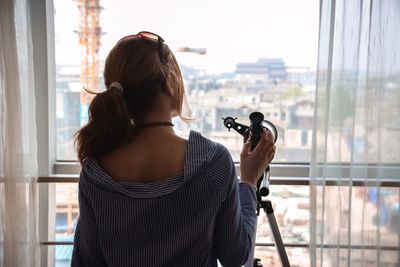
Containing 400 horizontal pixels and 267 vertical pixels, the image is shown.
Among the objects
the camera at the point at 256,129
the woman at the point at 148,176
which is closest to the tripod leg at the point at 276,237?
the camera at the point at 256,129

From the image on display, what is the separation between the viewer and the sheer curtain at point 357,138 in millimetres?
1683

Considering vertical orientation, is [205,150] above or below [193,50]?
below

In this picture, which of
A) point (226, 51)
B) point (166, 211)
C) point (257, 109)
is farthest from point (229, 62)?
point (166, 211)

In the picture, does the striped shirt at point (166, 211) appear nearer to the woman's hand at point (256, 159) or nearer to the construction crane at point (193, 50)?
the woman's hand at point (256, 159)

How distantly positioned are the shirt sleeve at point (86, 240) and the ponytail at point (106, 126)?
89 millimetres

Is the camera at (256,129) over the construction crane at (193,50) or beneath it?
beneath

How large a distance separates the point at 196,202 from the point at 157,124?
0.19 meters

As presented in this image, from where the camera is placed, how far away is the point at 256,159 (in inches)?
40.9

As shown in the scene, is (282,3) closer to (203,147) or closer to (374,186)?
(374,186)

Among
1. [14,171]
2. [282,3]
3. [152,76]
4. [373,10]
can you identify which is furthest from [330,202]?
[14,171]

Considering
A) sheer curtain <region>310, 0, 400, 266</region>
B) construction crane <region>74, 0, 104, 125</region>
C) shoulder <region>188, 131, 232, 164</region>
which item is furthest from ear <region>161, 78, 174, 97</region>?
construction crane <region>74, 0, 104, 125</region>

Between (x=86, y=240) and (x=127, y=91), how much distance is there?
0.36 meters

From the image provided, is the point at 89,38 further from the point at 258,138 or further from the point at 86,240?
the point at 86,240

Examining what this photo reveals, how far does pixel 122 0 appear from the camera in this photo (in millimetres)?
2131
